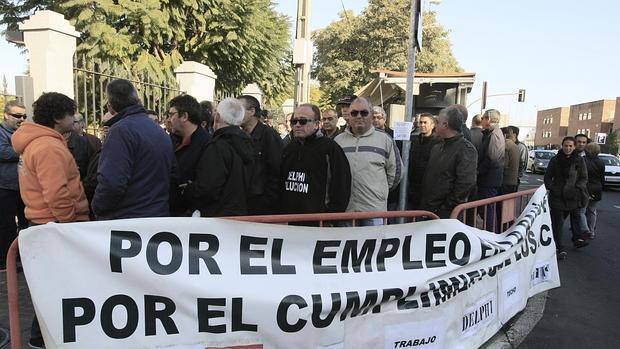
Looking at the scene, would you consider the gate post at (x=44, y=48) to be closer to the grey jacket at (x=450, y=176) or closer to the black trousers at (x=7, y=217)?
the black trousers at (x=7, y=217)

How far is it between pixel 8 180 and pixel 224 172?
361cm

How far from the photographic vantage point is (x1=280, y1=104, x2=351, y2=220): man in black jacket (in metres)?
3.56

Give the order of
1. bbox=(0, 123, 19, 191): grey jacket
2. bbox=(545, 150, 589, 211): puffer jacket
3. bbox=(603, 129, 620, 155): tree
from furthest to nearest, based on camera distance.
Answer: bbox=(603, 129, 620, 155): tree < bbox=(545, 150, 589, 211): puffer jacket < bbox=(0, 123, 19, 191): grey jacket

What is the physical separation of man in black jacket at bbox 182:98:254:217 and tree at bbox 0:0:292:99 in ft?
29.4

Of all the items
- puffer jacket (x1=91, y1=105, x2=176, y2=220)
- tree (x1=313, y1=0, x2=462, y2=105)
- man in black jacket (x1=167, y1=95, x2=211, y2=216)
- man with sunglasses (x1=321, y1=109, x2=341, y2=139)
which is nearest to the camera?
puffer jacket (x1=91, y1=105, x2=176, y2=220)

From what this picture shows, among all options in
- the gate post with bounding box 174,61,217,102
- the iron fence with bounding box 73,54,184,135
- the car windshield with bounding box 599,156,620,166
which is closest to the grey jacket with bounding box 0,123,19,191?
the iron fence with bounding box 73,54,184,135

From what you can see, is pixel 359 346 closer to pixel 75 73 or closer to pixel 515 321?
pixel 515 321

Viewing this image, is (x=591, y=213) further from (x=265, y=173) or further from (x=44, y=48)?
(x=44, y=48)

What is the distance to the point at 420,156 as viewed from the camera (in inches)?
210

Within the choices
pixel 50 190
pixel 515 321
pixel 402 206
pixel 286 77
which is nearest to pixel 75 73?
pixel 50 190

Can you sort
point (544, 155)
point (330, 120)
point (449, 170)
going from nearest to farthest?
point (449, 170) < point (330, 120) < point (544, 155)

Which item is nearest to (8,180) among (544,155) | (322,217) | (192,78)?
(322,217)

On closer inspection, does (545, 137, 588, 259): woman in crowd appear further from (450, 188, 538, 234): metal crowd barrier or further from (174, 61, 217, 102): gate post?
(174, 61, 217, 102): gate post

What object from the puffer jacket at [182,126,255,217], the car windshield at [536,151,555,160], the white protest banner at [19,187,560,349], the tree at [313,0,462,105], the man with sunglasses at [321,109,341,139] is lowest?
the car windshield at [536,151,555,160]
